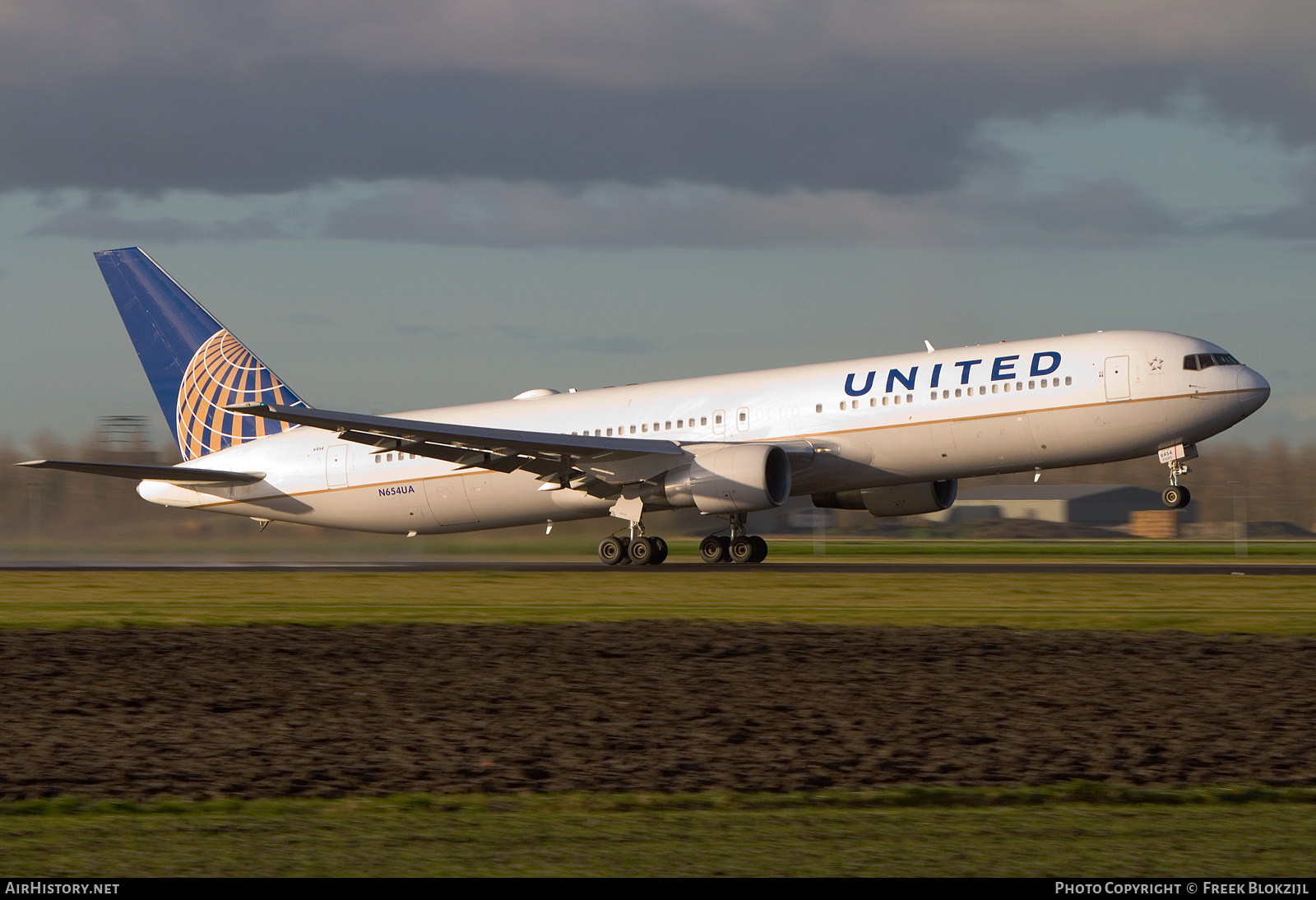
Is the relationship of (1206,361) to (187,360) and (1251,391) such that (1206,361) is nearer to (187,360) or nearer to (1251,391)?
(1251,391)

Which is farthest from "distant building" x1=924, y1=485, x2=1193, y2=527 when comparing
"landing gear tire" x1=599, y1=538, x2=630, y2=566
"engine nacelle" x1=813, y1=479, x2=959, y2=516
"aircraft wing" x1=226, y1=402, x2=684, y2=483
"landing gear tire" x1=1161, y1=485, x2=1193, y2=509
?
"landing gear tire" x1=1161, y1=485, x2=1193, y2=509

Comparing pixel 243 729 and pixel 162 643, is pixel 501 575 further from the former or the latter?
pixel 243 729

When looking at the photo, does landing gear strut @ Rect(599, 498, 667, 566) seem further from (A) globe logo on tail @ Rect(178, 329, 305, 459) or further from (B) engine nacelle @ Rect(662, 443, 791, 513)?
(A) globe logo on tail @ Rect(178, 329, 305, 459)

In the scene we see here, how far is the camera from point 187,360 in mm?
38312

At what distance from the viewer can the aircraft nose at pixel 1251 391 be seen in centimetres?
2822

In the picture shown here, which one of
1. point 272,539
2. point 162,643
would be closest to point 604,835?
point 162,643

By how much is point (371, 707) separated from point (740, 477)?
1893 centimetres

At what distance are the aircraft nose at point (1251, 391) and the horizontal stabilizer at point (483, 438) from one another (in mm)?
12487

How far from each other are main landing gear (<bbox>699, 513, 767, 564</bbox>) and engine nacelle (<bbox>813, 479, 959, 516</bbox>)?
1.99 meters

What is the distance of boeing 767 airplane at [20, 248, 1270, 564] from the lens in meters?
28.3

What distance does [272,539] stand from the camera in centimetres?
3800

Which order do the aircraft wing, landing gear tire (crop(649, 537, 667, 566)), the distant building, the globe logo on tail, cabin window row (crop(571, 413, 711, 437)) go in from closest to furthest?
the aircraft wing, cabin window row (crop(571, 413, 711, 437)), landing gear tire (crop(649, 537, 667, 566)), the globe logo on tail, the distant building

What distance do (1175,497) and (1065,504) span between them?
97.7 metres

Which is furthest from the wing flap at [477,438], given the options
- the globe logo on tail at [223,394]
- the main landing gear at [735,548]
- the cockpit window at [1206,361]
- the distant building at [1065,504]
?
the distant building at [1065,504]
